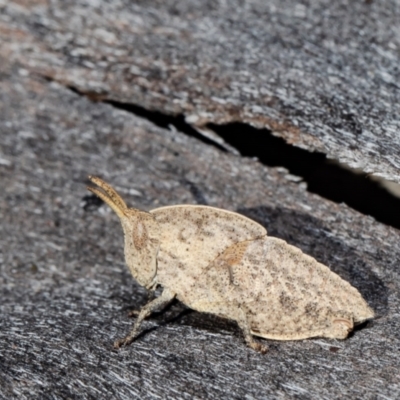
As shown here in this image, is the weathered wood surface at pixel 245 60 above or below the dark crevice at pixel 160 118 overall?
above

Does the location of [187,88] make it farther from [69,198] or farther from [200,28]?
[69,198]

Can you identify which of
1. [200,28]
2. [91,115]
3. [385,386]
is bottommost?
[91,115]

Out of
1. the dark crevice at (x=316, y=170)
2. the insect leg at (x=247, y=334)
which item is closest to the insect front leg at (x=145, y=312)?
the insect leg at (x=247, y=334)

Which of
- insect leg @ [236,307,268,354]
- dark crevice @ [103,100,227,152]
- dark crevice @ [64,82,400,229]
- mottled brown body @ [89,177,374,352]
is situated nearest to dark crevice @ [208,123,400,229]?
dark crevice @ [64,82,400,229]

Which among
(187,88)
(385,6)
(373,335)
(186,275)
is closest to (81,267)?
(186,275)

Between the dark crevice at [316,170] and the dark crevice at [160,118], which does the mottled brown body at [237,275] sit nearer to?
the dark crevice at [316,170]
